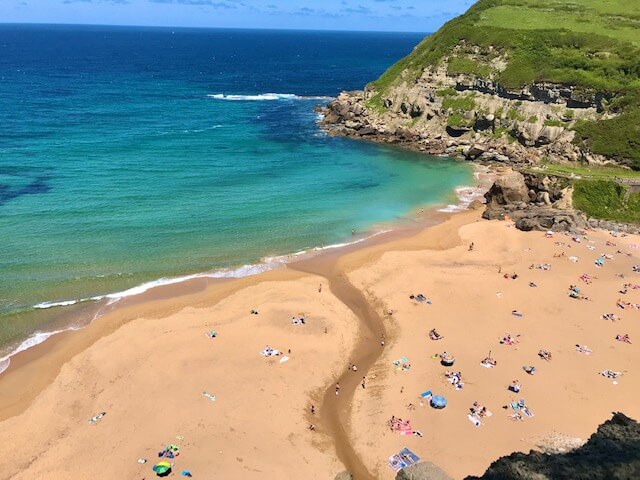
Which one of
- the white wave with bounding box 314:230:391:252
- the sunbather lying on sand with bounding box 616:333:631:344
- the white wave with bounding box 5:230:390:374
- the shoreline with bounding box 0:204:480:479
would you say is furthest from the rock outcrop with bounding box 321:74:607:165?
the sunbather lying on sand with bounding box 616:333:631:344

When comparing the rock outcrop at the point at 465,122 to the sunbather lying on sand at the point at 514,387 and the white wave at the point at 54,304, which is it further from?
the white wave at the point at 54,304

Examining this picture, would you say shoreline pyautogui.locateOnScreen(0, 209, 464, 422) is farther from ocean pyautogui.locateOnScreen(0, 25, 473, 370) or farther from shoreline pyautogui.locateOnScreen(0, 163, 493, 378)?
ocean pyautogui.locateOnScreen(0, 25, 473, 370)

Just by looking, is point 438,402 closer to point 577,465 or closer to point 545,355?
point 545,355

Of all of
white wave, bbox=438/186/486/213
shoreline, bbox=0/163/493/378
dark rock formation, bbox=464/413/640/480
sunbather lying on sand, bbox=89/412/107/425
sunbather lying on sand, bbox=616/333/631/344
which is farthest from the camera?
white wave, bbox=438/186/486/213

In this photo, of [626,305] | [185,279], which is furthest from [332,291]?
[626,305]

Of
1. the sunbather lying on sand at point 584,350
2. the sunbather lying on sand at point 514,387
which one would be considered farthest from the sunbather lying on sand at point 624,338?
the sunbather lying on sand at point 514,387

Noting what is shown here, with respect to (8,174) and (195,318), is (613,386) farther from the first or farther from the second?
(8,174)
